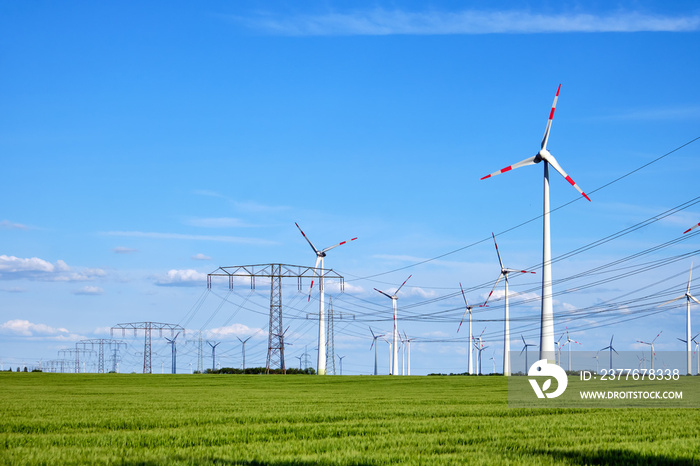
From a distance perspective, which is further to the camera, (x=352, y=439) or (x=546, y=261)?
(x=546, y=261)

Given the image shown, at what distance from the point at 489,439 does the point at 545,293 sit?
57732 millimetres

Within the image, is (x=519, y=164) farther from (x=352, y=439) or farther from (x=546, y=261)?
(x=352, y=439)

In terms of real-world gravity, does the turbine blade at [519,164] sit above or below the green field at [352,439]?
above

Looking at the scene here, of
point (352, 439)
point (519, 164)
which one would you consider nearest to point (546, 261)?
point (519, 164)

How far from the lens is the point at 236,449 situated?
553 inches

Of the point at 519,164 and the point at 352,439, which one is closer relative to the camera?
the point at 352,439

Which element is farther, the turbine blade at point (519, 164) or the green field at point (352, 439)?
the turbine blade at point (519, 164)

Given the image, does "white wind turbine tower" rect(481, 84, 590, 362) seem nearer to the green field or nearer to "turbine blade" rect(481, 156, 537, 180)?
"turbine blade" rect(481, 156, 537, 180)

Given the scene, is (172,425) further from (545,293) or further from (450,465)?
(545,293)

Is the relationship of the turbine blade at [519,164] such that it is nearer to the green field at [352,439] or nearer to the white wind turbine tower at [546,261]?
the white wind turbine tower at [546,261]

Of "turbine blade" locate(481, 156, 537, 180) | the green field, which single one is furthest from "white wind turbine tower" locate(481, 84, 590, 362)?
the green field

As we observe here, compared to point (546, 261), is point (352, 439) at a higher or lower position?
lower

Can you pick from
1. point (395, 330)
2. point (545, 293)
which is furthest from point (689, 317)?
point (545, 293)

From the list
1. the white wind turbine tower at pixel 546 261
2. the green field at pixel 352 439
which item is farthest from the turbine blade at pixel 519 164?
the green field at pixel 352 439
